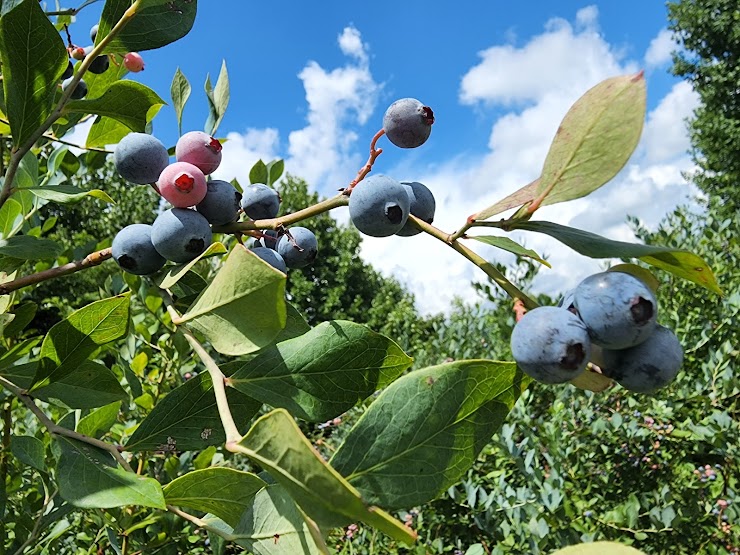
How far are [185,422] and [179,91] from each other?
1.77 feet

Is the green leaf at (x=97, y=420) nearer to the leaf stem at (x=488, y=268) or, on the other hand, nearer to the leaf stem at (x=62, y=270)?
the leaf stem at (x=62, y=270)

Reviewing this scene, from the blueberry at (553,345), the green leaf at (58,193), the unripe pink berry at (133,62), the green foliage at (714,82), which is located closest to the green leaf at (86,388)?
the green leaf at (58,193)

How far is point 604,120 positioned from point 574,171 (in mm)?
45

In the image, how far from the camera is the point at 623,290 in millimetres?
445

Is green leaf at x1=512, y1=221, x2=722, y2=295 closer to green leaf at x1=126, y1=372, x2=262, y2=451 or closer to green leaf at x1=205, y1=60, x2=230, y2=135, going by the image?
green leaf at x1=126, y1=372, x2=262, y2=451

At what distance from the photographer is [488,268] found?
480mm

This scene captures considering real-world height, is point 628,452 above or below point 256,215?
above

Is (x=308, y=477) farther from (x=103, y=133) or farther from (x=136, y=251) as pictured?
(x=103, y=133)

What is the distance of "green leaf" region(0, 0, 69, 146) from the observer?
2.01ft

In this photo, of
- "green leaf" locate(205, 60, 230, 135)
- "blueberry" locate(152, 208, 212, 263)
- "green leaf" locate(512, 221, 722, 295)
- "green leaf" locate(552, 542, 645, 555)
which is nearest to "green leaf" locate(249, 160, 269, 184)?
"green leaf" locate(205, 60, 230, 135)

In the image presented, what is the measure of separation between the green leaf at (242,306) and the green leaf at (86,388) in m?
0.33

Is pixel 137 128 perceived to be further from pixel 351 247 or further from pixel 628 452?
pixel 351 247

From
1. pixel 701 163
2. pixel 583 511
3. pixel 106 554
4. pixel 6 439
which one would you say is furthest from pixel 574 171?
pixel 701 163

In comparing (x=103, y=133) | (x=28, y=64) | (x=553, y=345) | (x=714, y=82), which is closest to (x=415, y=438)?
(x=553, y=345)
